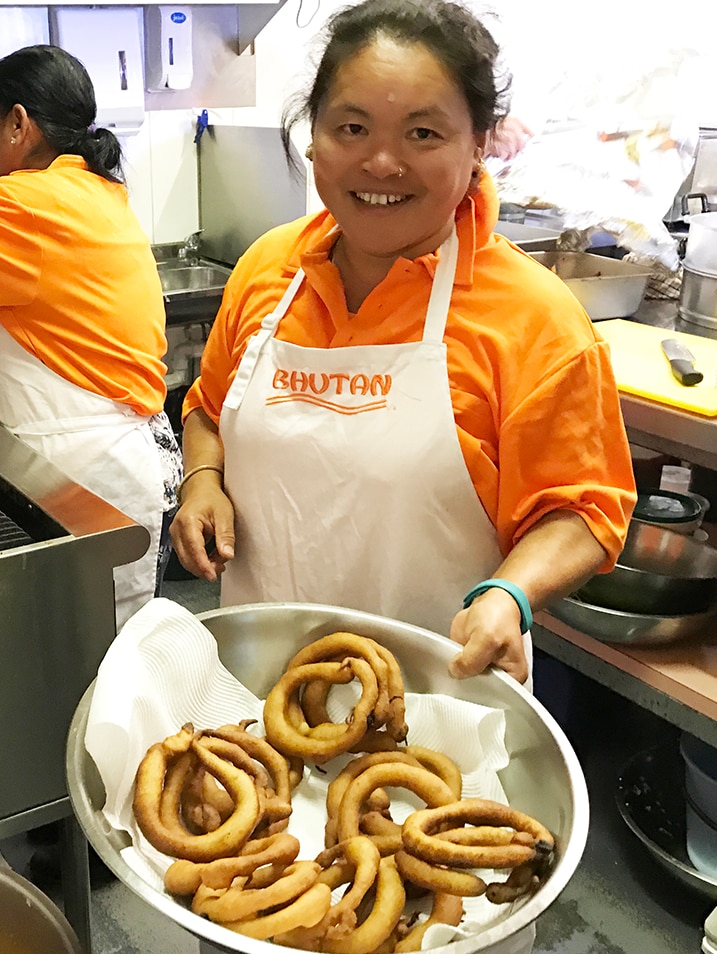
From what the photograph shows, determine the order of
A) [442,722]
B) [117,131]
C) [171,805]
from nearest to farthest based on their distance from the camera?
[171,805], [442,722], [117,131]

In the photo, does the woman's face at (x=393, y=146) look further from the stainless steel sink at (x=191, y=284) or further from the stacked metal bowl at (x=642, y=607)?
the stainless steel sink at (x=191, y=284)

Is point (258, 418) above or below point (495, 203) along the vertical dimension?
below

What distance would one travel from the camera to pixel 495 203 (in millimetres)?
1084

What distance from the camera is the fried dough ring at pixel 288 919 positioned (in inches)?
24.4

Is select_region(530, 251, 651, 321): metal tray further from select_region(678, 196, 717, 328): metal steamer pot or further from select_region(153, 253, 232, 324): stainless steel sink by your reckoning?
select_region(153, 253, 232, 324): stainless steel sink

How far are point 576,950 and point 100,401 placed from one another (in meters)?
1.39

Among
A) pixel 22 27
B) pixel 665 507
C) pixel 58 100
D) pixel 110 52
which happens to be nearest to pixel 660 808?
pixel 665 507

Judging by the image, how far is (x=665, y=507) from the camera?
1936 mm

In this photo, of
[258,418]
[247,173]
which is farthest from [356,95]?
[247,173]

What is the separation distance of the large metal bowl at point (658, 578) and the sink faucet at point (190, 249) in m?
1.92

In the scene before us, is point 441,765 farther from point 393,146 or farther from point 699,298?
point 699,298

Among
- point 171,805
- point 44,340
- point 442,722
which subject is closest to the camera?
point 171,805

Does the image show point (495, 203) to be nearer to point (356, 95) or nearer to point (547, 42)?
point (356, 95)

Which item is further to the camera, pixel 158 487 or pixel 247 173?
pixel 247 173
